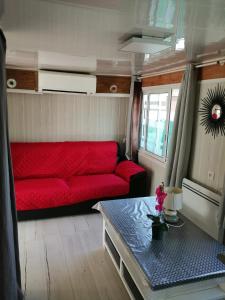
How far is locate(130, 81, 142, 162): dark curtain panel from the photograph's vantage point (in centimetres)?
457

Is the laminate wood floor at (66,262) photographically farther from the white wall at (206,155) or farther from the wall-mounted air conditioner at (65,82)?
the wall-mounted air conditioner at (65,82)

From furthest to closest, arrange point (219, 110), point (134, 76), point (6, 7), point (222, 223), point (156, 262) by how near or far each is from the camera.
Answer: point (134, 76), point (219, 110), point (222, 223), point (156, 262), point (6, 7)

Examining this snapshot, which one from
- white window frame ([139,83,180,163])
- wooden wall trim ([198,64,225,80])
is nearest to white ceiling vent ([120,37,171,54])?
wooden wall trim ([198,64,225,80])

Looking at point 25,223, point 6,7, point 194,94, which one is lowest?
point 25,223

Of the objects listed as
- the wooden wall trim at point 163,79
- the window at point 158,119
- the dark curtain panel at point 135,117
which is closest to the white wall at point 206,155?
the wooden wall trim at point 163,79

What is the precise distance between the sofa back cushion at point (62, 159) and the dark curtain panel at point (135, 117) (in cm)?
33

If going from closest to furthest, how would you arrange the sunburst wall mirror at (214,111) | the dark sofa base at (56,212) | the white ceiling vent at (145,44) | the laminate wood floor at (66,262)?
the white ceiling vent at (145,44) → the laminate wood floor at (66,262) → the sunburst wall mirror at (214,111) → the dark sofa base at (56,212)

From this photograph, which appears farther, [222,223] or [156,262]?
[222,223]

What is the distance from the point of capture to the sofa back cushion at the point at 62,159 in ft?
13.3

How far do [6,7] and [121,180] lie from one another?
122 inches

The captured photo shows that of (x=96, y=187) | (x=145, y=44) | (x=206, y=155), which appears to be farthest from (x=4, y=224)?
(x=96, y=187)

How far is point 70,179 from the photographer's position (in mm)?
4199

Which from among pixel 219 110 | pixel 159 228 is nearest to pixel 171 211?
pixel 159 228

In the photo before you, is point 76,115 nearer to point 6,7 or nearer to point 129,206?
point 129,206
